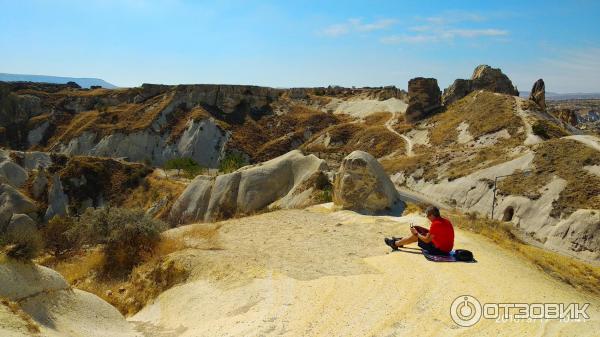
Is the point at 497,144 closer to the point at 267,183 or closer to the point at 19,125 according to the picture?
the point at 267,183

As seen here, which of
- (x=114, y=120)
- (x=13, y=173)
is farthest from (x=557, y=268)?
(x=114, y=120)

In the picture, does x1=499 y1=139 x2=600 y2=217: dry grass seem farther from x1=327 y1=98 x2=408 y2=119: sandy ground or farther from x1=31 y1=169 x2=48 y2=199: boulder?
x1=31 y1=169 x2=48 y2=199: boulder

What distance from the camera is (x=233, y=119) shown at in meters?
96.0

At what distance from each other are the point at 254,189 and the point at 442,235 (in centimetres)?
1752

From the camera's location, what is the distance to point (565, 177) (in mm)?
35594

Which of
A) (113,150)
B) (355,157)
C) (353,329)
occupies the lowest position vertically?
(113,150)

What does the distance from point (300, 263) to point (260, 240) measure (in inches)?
151

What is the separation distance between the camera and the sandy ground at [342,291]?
8.78 meters

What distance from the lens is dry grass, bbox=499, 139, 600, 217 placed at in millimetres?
32562

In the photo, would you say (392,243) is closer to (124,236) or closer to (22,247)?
(124,236)

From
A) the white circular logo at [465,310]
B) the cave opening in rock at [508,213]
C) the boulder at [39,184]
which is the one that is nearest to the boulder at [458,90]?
the cave opening in rock at [508,213]

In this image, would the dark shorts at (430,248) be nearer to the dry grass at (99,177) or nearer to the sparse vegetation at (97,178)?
the dry grass at (99,177)

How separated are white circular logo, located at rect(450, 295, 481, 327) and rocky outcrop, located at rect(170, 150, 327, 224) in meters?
17.1

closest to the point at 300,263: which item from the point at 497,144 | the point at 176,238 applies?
the point at 176,238
